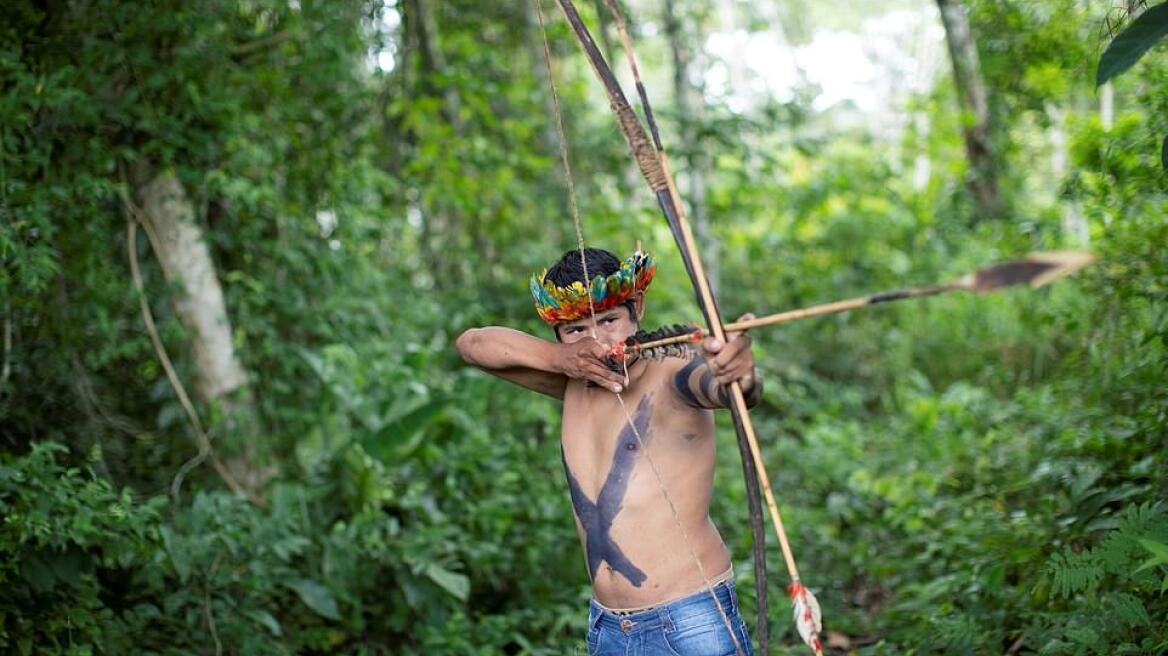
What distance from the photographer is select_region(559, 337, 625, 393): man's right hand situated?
9.11 feet

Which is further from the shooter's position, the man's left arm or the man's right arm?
the man's right arm

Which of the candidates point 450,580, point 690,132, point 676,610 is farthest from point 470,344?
point 690,132

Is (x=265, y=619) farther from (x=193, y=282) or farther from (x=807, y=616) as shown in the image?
(x=807, y=616)

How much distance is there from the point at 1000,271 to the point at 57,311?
14.4 feet

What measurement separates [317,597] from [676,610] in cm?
240

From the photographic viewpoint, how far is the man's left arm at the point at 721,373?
2357 millimetres

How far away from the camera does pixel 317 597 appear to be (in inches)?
184

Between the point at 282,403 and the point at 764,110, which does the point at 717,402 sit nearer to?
the point at 282,403

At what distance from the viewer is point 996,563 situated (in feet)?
14.4

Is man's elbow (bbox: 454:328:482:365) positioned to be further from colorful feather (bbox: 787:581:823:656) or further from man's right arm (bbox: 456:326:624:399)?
colorful feather (bbox: 787:581:823:656)

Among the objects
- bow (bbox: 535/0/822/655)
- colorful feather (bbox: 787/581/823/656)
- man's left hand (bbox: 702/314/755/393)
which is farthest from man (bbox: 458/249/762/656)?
colorful feather (bbox: 787/581/823/656)

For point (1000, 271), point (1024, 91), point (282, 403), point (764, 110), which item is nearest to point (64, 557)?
point (282, 403)

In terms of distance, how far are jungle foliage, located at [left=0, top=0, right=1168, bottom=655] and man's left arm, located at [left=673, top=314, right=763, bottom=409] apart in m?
1.02

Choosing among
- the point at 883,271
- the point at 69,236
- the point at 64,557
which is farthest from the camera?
the point at 883,271
